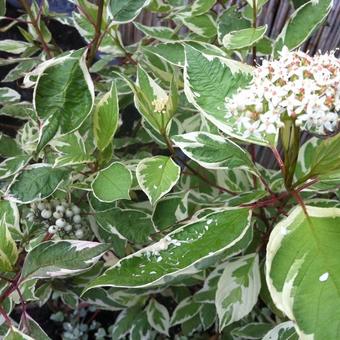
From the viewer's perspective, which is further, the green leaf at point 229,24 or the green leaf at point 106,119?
the green leaf at point 229,24

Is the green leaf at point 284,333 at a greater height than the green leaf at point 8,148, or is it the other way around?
the green leaf at point 8,148

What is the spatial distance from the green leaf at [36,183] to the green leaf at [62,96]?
12 cm

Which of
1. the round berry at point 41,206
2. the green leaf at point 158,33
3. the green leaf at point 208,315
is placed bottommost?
the green leaf at point 208,315

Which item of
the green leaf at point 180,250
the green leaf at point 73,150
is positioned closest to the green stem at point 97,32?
the green leaf at point 73,150

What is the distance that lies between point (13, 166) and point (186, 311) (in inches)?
21.3

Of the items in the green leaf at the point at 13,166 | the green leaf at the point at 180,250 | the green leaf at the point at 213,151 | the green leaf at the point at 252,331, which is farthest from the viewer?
the green leaf at the point at 252,331

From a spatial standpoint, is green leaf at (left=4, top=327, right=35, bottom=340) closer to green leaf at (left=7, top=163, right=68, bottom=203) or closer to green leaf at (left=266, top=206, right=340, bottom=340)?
green leaf at (left=7, top=163, right=68, bottom=203)

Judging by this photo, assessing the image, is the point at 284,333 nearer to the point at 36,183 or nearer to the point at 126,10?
the point at 36,183

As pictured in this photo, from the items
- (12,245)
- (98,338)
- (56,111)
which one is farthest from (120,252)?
(98,338)

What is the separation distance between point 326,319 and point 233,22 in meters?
0.61

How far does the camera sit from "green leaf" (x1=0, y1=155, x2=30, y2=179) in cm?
86

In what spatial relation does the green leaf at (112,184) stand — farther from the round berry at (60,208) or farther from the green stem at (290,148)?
the green stem at (290,148)

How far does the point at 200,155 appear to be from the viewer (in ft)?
2.50

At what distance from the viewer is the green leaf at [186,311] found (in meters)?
1.19
